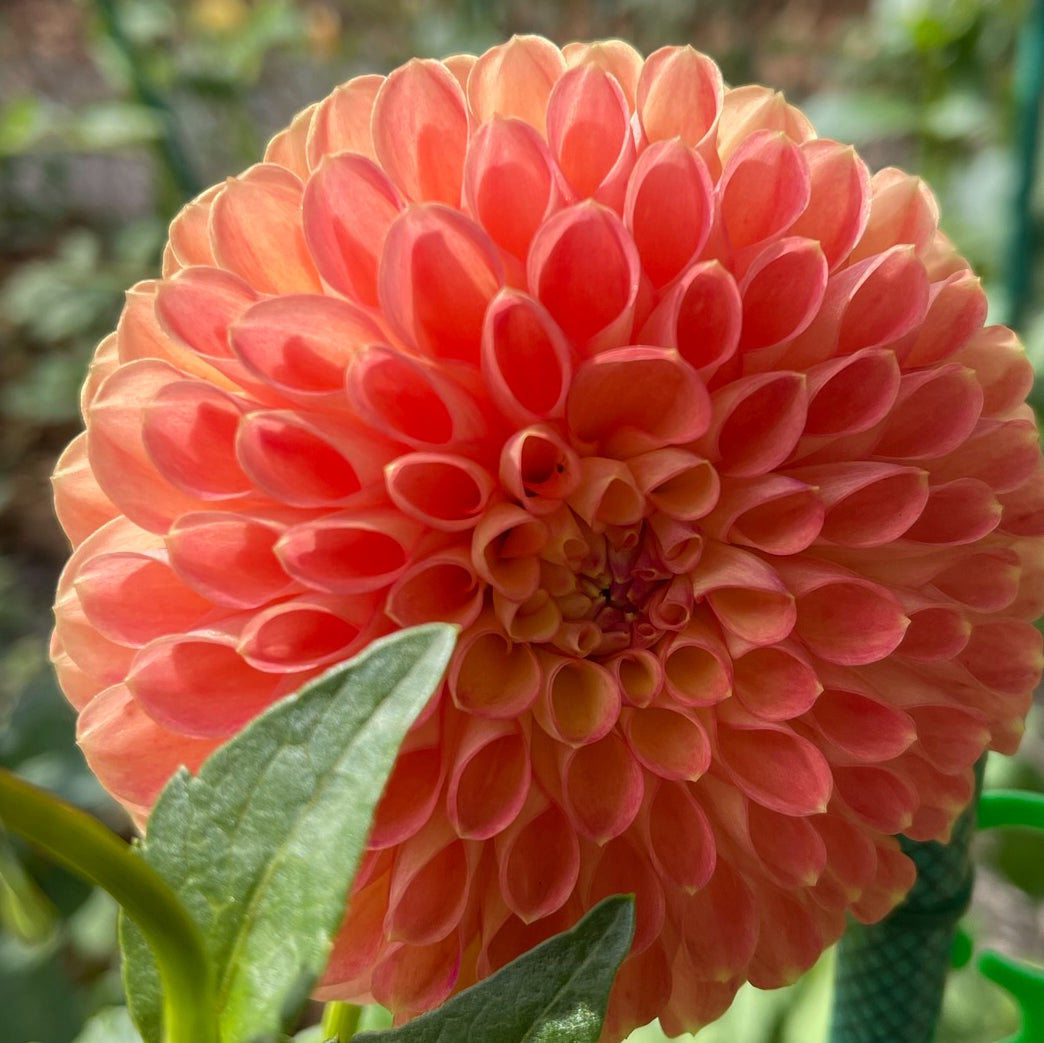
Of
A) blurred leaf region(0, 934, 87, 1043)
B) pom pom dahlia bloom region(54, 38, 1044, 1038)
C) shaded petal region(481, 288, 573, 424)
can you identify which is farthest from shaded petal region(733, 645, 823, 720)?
blurred leaf region(0, 934, 87, 1043)

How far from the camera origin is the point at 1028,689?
37 centimetres

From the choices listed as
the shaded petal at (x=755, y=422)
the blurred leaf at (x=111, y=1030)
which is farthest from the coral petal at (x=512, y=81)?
the blurred leaf at (x=111, y=1030)

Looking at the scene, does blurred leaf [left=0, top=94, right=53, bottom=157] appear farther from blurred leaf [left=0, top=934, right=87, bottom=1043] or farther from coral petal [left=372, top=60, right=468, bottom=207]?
coral petal [left=372, top=60, right=468, bottom=207]

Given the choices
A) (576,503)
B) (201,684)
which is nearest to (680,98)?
(576,503)

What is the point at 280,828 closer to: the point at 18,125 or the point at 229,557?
the point at 229,557

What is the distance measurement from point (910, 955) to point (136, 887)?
357mm

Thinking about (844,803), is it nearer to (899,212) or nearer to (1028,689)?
(1028,689)

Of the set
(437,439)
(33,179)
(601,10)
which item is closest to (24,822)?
(437,439)

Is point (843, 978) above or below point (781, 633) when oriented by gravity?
below

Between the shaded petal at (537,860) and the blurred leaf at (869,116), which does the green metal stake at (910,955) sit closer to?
the shaded petal at (537,860)

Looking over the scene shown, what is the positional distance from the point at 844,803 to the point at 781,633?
7 centimetres

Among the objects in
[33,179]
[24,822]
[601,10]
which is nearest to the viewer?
[24,822]

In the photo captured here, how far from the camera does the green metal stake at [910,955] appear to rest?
44 centimetres

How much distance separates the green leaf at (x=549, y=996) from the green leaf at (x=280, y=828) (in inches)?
1.4
